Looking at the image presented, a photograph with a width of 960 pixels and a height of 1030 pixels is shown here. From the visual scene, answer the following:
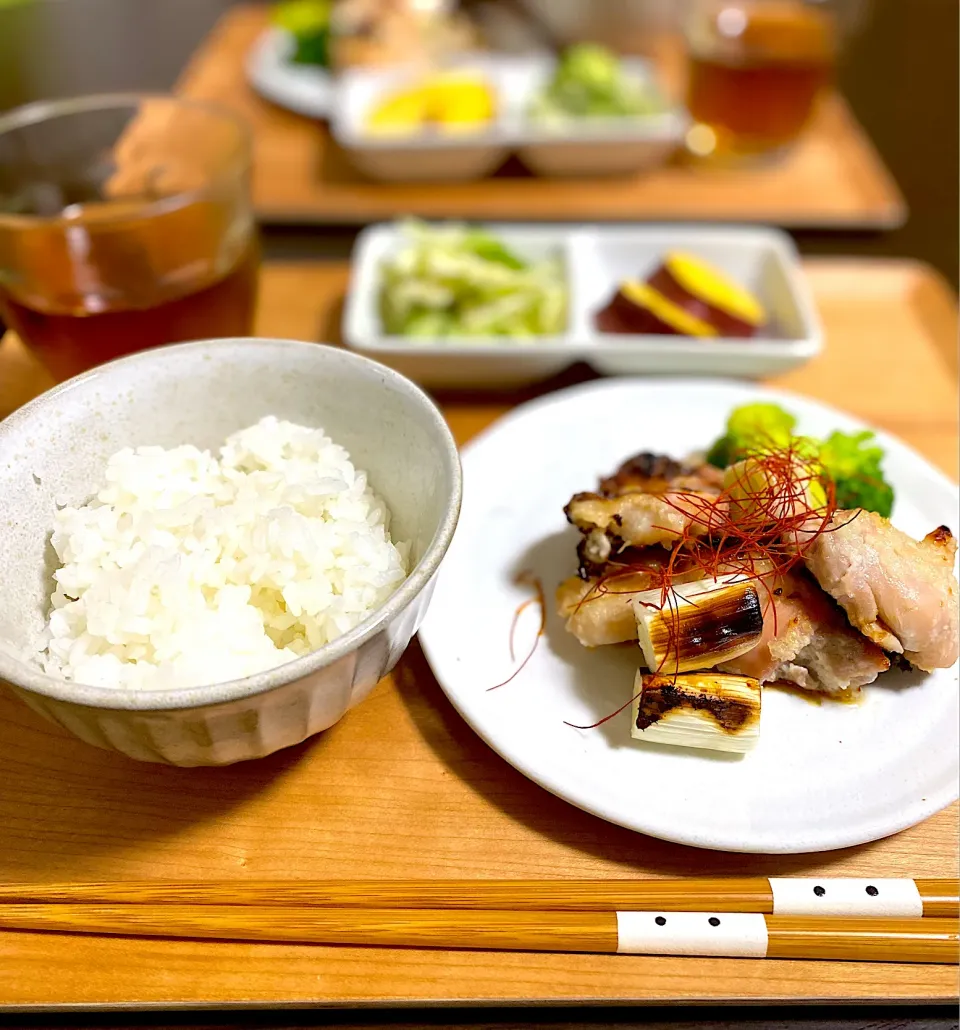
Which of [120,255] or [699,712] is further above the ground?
[120,255]

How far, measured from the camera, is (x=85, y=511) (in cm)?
134

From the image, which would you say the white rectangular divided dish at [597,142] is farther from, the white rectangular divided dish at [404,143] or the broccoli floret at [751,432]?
the broccoli floret at [751,432]

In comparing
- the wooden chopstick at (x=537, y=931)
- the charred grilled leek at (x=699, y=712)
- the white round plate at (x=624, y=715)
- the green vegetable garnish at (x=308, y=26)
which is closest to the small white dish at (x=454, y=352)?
the white round plate at (x=624, y=715)

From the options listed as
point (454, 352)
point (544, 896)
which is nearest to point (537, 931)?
point (544, 896)

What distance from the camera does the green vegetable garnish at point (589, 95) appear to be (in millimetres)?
3021

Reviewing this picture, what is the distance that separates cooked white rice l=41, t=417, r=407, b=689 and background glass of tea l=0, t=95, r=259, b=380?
0.54 m

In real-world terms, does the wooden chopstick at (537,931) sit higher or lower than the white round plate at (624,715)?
lower

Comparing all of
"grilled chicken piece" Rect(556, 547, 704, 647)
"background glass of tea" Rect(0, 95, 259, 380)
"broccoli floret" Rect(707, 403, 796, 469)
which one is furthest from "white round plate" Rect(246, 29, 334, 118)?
"grilled chicken piece" Rect(556, 547, 704, 647)

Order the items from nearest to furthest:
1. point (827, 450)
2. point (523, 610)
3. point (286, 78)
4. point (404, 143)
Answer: point (523, 610) < point (827, 450) < point (404, 143) < point (286, 78)

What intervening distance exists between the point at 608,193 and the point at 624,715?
2172 mm

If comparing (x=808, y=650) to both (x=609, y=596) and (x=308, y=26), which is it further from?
(x=308, y=26)

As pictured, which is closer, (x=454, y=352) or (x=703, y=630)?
Result: (x=703, y=630)

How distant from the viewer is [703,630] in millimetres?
1311

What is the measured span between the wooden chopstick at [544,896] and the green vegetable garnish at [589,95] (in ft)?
8.69
